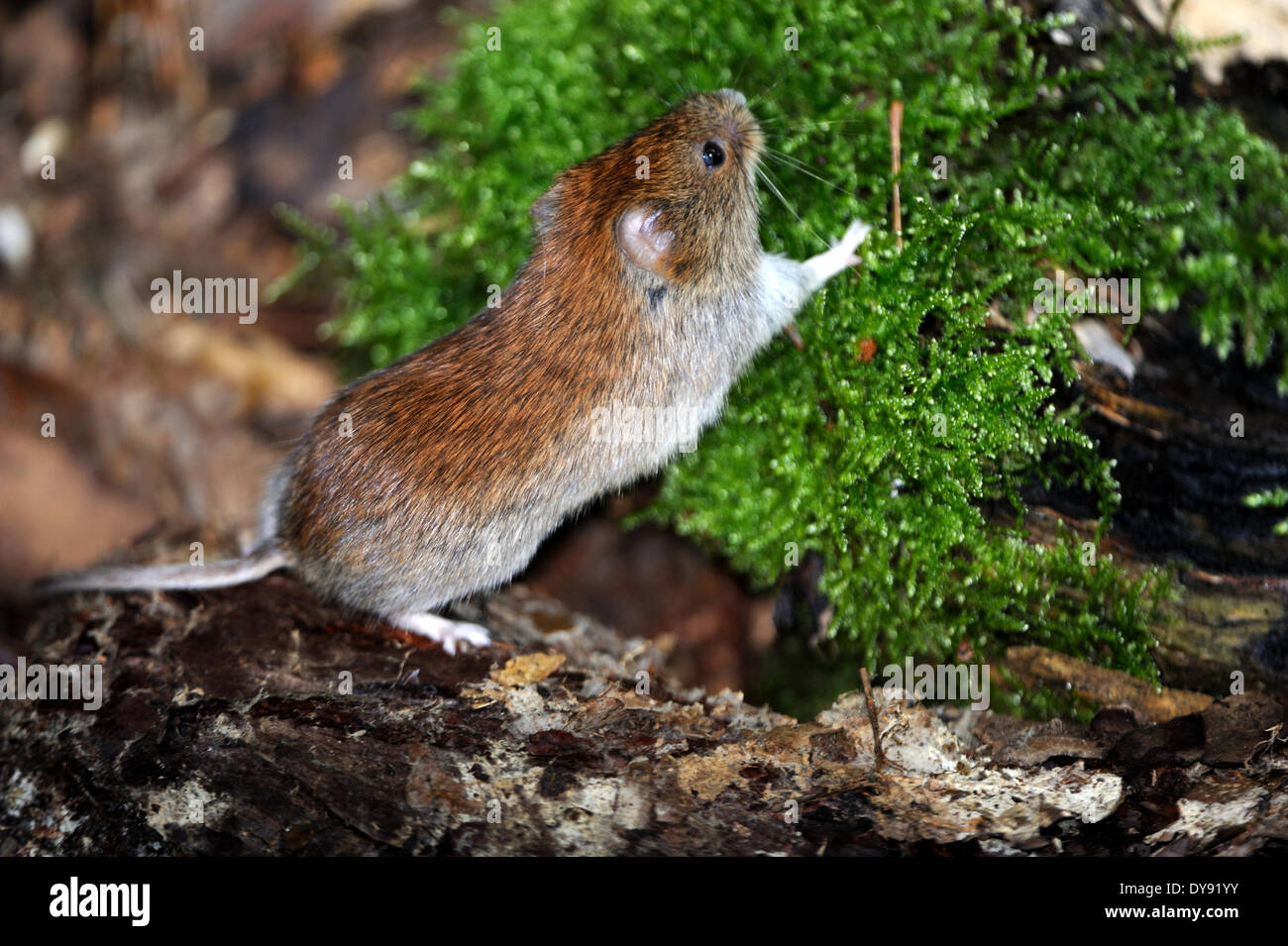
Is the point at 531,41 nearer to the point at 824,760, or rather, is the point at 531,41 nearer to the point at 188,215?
the point at 188,215

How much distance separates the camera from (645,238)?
10.8 ft

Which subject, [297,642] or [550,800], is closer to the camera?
[550,800]

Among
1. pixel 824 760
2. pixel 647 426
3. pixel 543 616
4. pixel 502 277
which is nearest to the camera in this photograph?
pixel 824 760

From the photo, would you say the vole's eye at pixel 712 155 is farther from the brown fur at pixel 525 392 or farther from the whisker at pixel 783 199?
the whisker at pixel 783 199

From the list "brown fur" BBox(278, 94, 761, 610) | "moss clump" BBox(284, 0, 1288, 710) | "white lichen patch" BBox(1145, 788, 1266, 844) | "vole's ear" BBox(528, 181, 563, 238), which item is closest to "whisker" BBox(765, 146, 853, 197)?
"moss clump" BBox(284, 0, 1288, 710)

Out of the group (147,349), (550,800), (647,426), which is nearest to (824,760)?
(550,800)

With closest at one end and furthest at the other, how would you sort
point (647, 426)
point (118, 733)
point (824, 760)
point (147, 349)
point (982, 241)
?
1. point (824, 760)
2. point (118, 733)
3. point (982, 241)
4. point (647, 426)
5. point (147, 349)

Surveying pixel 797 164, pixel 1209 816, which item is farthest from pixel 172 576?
pixel 1209 816

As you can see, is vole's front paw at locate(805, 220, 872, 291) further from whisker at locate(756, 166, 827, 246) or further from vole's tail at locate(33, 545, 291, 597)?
vole's tail at locate(33, 545, 291, 597)

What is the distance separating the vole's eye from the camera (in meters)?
3.41

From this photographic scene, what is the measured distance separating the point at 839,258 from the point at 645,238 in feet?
2.42

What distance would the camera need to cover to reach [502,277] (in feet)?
13.9

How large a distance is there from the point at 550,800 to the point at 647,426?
1386 millimetres

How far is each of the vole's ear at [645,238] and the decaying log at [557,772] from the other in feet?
4.90
